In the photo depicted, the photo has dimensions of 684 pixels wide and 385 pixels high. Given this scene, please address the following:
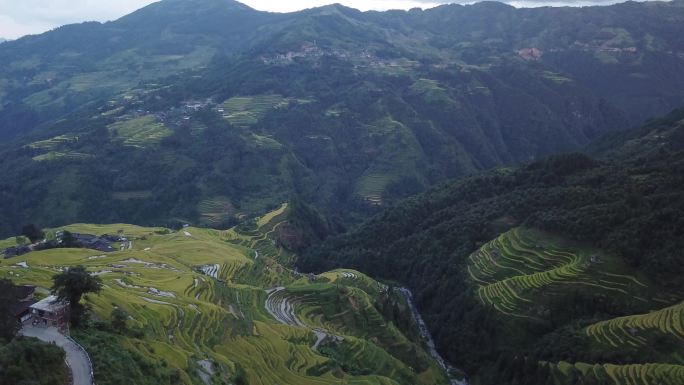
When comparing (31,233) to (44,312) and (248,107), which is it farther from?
(248,107)

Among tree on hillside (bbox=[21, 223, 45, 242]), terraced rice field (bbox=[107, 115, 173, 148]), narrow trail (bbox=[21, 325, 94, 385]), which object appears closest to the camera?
narrow trail (bbox=[21, 325, 94, 385])

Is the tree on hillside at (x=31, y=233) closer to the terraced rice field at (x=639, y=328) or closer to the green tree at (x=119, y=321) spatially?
the green tree at (x=119, y=321)

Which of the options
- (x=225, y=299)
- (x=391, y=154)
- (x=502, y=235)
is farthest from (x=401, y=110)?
(x=225, y=299)

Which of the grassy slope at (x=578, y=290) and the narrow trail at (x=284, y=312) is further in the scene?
the narrow trail at (x=284, y=312)

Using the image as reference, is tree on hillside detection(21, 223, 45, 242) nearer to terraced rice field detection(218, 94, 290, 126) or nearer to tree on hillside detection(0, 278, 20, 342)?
tree on hillside detection(0, 278, 20, 342)

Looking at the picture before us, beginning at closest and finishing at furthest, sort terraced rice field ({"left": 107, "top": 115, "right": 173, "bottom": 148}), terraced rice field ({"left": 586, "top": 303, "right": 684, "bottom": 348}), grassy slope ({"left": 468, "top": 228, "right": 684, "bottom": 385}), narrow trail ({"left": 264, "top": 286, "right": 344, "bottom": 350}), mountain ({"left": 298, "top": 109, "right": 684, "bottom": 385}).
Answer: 1. grassy slope ({"left": 468, "top": 228, "right": 684, "bottom": 385})
2. terraced rice field ({"left": 586, "top": 303, "right": 684, "bottom": 348})
3. mountain ({"left": 298, "top": 109, "right": 684, "bottom": 385})
4. narrow trail ({"left": 264, "top": 286, "right": 344, "bottom": 350})
5. terraced rice field ({"left": 107, "top": 115, "right": 173, "bottom": 148})

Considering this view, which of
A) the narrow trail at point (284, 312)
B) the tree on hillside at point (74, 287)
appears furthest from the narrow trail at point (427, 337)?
the tree on hillside at point (74, 287)

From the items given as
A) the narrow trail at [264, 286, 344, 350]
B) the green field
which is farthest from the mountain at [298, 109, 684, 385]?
the narrow trail at [264, 286, 344, 350]

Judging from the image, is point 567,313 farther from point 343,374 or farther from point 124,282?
point 124,282
